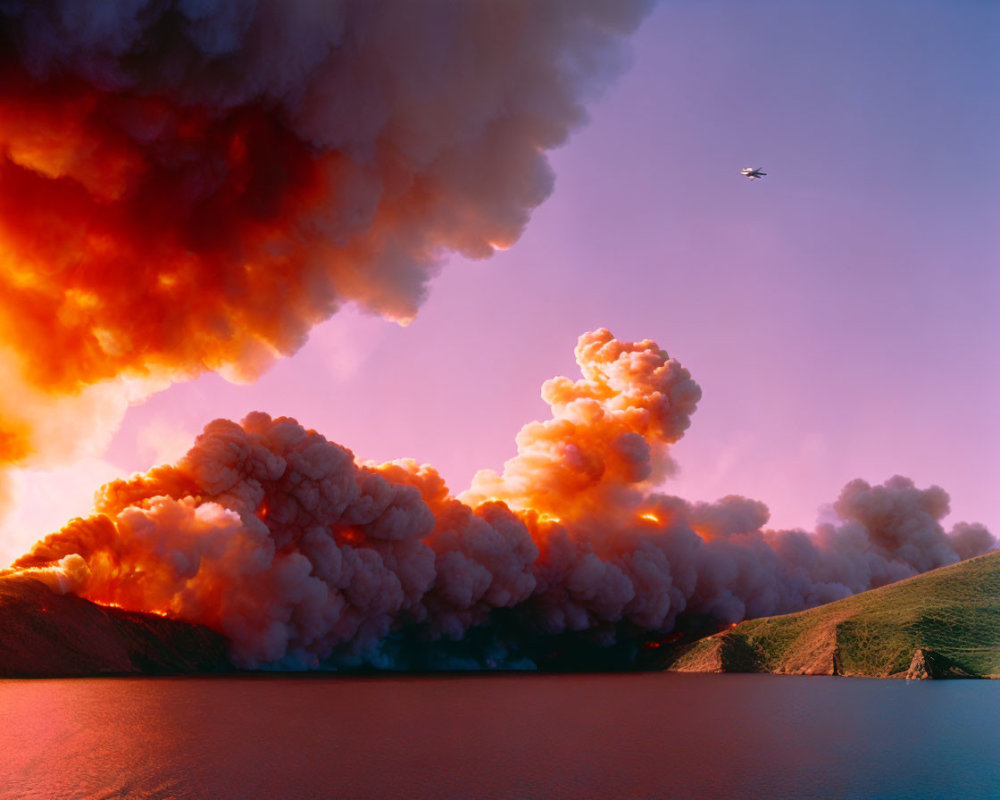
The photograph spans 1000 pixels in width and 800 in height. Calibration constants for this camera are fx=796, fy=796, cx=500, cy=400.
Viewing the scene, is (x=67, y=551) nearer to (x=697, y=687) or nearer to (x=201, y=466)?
(x=201, y=466)

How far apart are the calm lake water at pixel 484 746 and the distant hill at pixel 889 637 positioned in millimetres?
28910

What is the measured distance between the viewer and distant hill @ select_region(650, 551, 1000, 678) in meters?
93.7

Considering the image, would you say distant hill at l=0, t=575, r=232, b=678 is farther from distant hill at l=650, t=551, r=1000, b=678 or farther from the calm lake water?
distant hill at l=650, t=551, r=1000, b=678

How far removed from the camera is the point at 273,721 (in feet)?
156

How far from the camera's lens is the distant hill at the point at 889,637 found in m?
93.7

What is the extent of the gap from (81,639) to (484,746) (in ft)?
216

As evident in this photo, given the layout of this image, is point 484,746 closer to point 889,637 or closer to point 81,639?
point 81,639

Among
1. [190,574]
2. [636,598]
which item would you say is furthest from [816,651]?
[190,574]

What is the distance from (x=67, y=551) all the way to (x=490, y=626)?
90864mm

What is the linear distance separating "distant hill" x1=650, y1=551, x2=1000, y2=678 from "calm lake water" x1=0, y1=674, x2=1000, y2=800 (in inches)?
1138

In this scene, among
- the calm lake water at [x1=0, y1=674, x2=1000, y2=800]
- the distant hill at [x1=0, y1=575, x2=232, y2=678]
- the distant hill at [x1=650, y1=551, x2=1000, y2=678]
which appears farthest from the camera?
the distant hill at [x1=650, y1=551, x2=1000, y2=678]

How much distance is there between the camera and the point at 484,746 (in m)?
38.8

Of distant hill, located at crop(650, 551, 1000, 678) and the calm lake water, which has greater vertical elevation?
distant hill, located at crop(650, 551, 1000, 678)

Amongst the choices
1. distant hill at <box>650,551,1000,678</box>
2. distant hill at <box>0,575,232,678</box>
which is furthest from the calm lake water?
distant hill at <box>650,551,1000,678</box>
